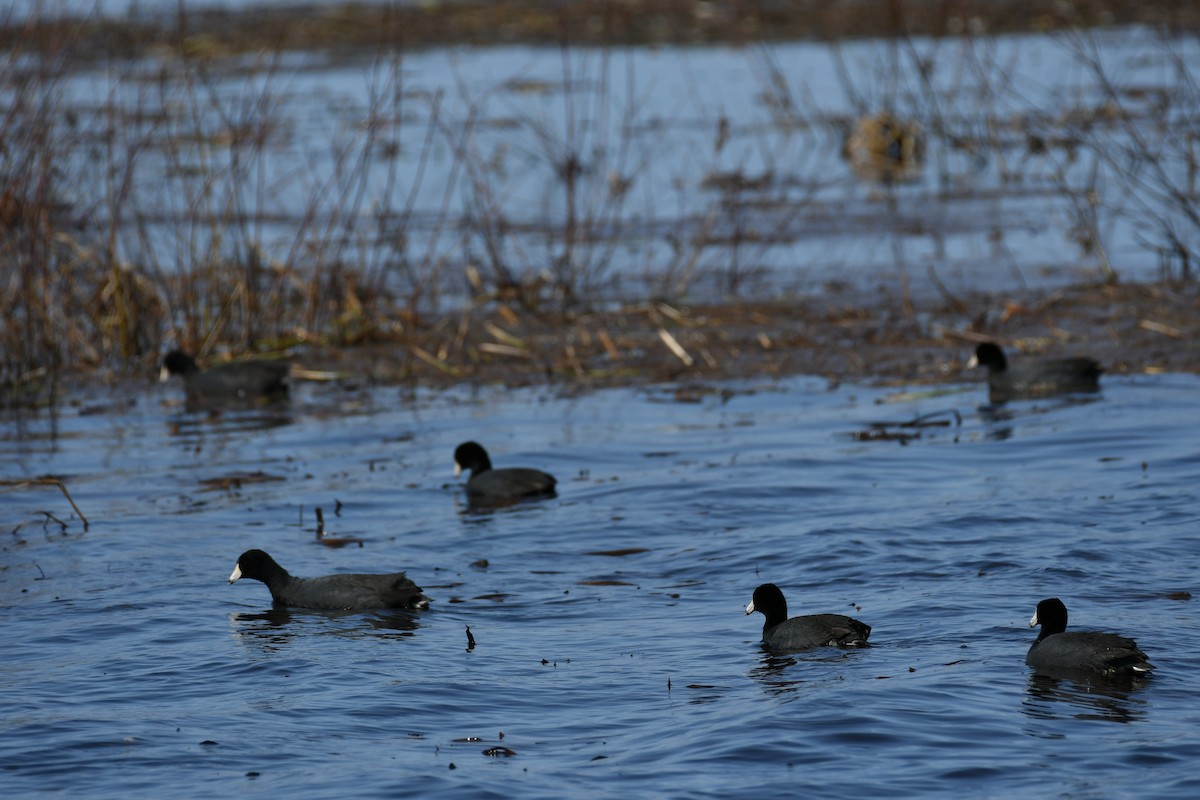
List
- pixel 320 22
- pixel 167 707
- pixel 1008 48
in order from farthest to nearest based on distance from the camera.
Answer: pixel 320 22
pixel 1008 48
pixel 167 707

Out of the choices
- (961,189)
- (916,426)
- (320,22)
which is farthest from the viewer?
(320,22)

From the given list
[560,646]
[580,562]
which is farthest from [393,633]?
[580,562]

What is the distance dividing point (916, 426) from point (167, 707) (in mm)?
6858

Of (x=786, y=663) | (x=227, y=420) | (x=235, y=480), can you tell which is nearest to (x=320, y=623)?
(x=786, y=663)

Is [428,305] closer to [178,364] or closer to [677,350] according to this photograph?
[178,364]

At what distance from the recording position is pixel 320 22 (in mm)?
43281

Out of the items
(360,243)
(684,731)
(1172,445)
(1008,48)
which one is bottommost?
(684,731)

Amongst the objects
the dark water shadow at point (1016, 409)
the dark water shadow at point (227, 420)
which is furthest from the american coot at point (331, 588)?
the dark water shadow at point (1016, 409)

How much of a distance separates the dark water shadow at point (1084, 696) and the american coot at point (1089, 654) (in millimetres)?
36

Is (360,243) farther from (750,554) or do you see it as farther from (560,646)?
(560,646)

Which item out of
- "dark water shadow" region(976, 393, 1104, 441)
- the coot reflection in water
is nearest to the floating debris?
the coot reflection in water

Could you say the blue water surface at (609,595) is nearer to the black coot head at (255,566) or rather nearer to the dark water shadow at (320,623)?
the dark water shadow at (320,623)

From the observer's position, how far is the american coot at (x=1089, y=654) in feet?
23.6

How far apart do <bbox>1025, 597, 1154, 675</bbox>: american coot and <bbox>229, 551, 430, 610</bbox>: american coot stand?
10.9 feet
